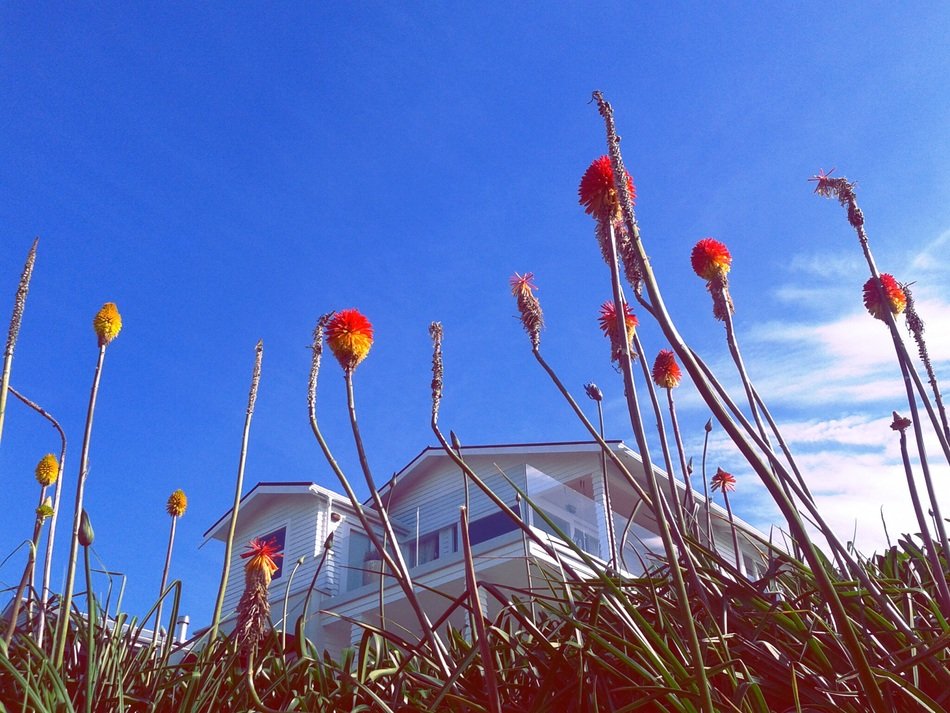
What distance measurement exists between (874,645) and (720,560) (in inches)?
→ 20.9

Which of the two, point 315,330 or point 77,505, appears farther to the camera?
point 315,330

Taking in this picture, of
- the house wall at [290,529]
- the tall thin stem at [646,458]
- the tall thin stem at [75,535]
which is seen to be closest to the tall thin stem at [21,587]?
the tall thin stem at [75,535]

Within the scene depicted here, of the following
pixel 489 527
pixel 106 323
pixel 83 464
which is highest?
pixel 489 527

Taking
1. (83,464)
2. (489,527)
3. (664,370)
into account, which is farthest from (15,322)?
(489,527)

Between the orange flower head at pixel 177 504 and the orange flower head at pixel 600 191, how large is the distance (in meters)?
6.00

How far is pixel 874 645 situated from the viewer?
183 centimetres

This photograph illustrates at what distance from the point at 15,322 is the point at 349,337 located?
1.55m

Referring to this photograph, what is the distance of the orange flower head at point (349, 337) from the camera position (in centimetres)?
375

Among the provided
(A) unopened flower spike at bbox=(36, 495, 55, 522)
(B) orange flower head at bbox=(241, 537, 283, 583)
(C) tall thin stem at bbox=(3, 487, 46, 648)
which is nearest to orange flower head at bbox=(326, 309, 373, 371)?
(B) orange flower head at bbox=(241, 537, 283, 583)

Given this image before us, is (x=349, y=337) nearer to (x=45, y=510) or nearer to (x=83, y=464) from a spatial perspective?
(x=83, y=464)

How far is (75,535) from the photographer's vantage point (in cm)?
295

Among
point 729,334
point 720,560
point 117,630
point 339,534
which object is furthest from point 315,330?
point 339,534

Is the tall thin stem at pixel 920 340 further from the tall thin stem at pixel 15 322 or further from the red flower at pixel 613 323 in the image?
the tall thin stem at pixel 15 322

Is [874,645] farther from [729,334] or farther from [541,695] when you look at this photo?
[729,334]
